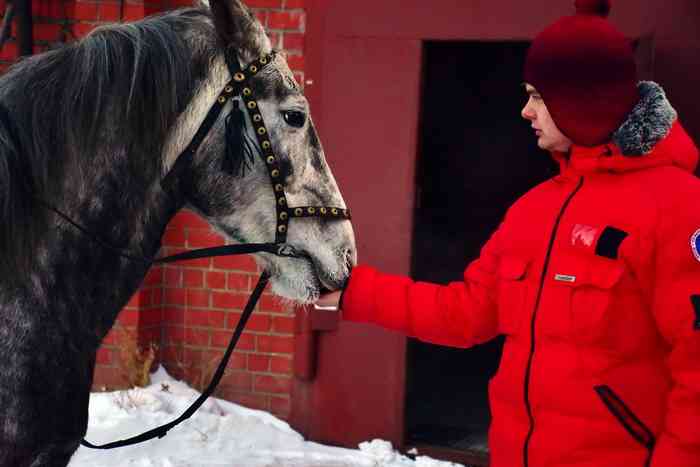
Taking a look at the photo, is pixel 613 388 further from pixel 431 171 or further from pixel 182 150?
pixel 431 171

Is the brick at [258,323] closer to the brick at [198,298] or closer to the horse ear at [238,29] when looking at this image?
the brick at [198,298]

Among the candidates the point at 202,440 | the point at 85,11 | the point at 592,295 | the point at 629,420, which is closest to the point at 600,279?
the point at 592,295

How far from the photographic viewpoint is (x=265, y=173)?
7.42ft

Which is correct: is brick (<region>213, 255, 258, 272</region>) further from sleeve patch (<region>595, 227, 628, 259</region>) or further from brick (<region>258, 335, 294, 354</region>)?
sleeve patch (<region>595, 227, 628, 259</region>)

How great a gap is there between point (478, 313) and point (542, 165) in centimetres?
583

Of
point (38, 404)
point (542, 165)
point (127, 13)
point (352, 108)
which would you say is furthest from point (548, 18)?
point (542, 165)

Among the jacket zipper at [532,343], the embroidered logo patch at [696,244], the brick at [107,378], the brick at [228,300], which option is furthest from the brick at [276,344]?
the embroidered logo patch at [696,244]

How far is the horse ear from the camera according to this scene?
215 cm

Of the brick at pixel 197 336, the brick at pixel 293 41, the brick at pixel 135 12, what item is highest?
the brick at pixel 135 12

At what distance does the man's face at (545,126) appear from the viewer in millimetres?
2178

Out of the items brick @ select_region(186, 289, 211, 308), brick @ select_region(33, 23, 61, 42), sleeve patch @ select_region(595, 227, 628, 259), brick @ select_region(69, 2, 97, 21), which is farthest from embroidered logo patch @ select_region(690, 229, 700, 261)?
brick @ select_region(33, 23, 61, 42)

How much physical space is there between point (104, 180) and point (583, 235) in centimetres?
115

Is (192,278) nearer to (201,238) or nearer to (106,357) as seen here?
(201,238)

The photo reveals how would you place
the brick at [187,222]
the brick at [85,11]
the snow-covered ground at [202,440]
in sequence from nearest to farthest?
the snow-covered ground at [202,440]
the brick at [85,11]
the brick at [187,222]
